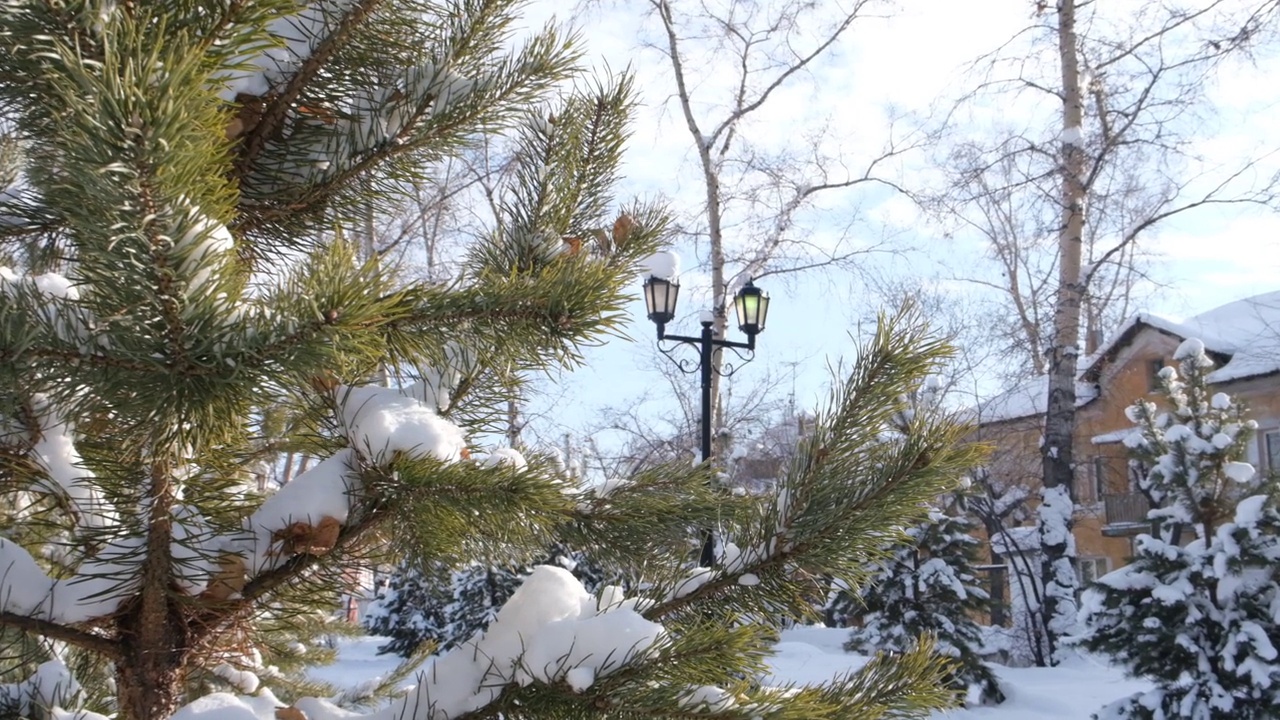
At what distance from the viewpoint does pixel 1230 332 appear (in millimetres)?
24703

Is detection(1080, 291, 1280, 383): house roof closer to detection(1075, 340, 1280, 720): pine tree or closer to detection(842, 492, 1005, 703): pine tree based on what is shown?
detection(842, 492, 1005, 703): pine tree

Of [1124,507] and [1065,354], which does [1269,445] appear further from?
[1065,354]

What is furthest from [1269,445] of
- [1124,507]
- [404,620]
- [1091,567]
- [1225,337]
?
[404,620]

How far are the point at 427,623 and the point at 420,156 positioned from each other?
58.0 ft

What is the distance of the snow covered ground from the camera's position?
31.2 ft

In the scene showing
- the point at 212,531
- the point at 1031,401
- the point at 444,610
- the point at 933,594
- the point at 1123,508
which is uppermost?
the point at 1031,401

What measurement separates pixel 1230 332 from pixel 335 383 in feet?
92.9

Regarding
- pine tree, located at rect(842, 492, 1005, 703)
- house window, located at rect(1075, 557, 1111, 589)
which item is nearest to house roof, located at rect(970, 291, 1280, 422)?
house window, located at rect(1075, 557, 1111, 589)

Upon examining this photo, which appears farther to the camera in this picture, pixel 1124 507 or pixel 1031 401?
pixel 1124 507

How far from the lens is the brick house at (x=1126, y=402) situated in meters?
22.5

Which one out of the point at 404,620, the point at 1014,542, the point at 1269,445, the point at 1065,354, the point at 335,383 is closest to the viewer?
the point at 335,383

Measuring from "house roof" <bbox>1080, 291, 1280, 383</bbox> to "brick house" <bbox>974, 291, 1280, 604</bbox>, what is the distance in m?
0.02

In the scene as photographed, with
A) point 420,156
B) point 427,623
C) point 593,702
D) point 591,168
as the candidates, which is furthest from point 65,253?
point 427,623

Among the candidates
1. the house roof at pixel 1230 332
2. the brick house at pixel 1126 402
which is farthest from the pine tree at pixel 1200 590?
the house roof at pixel 1230 332
